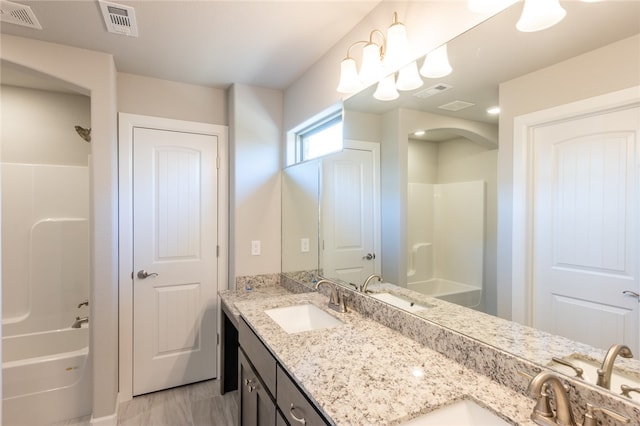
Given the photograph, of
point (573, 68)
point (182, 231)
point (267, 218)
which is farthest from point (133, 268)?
point (573, 68)

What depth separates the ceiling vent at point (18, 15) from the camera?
1.59m

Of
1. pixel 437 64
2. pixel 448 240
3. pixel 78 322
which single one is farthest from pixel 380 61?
pixel 78 322

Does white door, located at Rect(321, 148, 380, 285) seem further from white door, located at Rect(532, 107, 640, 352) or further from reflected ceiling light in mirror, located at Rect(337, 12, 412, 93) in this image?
white door, located at Rect(532, 107, 640, 352)

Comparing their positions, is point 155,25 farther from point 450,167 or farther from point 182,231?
point 450,167

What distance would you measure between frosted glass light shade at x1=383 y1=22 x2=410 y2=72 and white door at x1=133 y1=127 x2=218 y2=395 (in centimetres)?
176

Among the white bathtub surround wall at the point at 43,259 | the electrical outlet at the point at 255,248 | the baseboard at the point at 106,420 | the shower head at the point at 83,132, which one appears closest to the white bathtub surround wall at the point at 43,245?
the white bathtub surround wall at the point at 43,259

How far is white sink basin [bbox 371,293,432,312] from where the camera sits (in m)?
1.43

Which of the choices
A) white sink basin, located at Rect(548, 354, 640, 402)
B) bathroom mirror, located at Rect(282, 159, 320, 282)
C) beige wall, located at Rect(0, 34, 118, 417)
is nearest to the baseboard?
beige wall, located at Rect(0, 34, 118, 417)

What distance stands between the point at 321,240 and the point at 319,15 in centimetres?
142

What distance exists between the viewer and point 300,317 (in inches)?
75.3

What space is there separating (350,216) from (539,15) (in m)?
1.32

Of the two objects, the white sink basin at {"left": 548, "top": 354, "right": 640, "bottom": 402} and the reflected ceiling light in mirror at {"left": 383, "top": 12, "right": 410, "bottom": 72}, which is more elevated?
the reflected ceiling light in mirror at {"left": 383, "top": 12, "right": 410, "bottom": 72}

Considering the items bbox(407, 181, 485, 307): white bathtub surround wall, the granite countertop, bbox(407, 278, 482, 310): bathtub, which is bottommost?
the granite countertop

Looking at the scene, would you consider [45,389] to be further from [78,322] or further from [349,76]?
[349,76]
